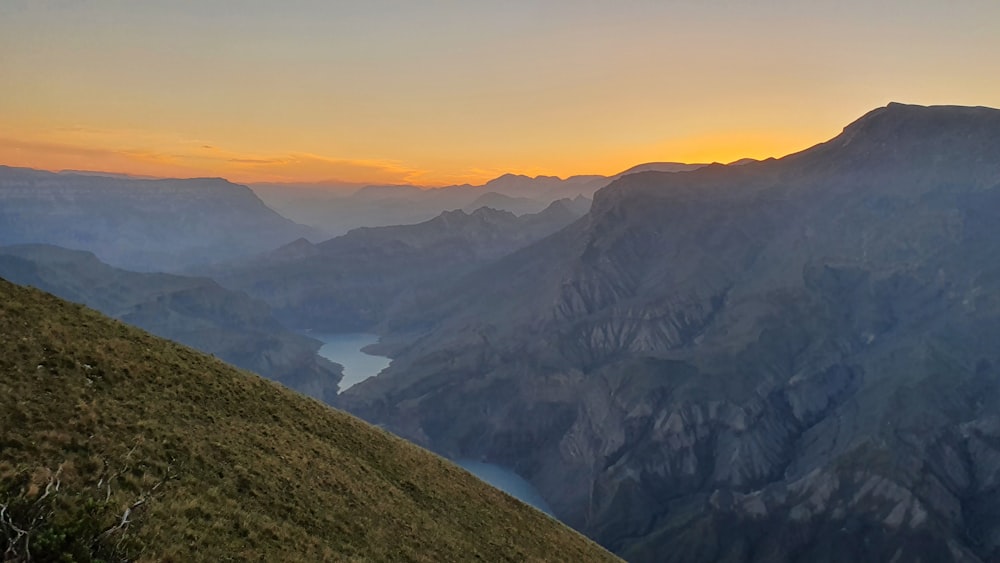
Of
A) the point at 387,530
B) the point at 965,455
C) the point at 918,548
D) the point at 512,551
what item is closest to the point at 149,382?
the point at 387,530

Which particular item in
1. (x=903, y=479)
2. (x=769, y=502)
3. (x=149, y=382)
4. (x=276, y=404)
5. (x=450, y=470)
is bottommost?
(x=769, y=502)

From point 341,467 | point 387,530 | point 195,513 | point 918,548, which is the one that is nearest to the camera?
point 195,513

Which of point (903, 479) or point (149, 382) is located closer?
point (149, 382)

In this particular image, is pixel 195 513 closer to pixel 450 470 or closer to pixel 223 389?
pixel 223 389

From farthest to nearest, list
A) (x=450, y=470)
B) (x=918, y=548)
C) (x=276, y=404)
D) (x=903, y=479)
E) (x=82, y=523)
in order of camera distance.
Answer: (x=903, y=479) → (x=918, y=548) → (x=450, y=470) → (x=276, y=404) → (x=82, y=523)

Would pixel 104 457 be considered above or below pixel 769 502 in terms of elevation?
above

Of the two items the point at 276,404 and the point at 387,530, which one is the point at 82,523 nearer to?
the point at 387,530
